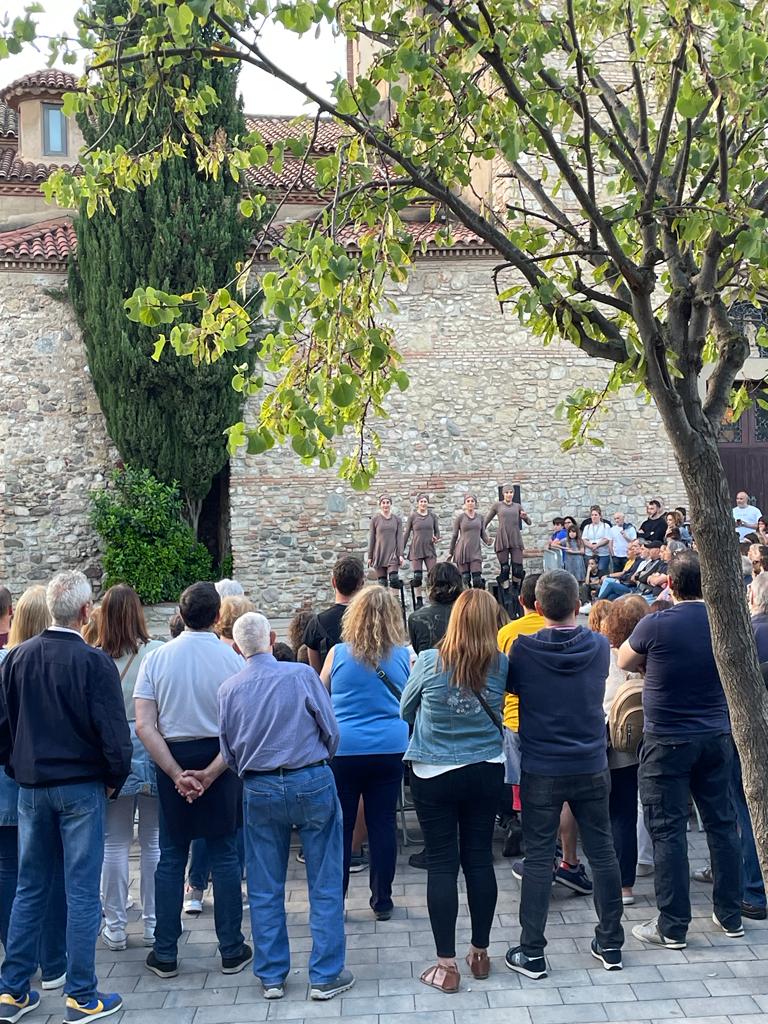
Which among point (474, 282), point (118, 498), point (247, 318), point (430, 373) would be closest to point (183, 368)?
point (118, 498)

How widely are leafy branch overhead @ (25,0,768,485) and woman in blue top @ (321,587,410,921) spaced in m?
0.92

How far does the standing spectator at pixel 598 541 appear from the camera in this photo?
16.5 m

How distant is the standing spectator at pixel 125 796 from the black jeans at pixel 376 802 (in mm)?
→ 1012

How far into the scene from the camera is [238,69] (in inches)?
709

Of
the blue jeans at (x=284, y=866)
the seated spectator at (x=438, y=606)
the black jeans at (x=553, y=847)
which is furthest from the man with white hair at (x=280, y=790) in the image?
the seated spectator at (x=438, y=606)

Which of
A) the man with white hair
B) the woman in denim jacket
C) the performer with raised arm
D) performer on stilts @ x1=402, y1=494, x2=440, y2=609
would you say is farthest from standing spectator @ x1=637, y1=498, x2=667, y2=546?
the woman in denim jacket

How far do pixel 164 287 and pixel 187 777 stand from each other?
42.5 ft

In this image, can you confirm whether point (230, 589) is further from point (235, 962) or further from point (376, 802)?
point (235, 962)

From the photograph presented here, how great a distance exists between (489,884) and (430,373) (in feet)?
45.4

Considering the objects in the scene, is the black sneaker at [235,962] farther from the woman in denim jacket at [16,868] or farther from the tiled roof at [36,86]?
the tiled roof at [36,86]

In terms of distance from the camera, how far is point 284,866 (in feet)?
15.5

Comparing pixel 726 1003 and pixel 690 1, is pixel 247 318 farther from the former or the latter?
pixel 726 1003

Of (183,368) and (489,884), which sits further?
(183,368)

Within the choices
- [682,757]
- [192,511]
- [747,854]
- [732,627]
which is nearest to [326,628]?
[682,757]
